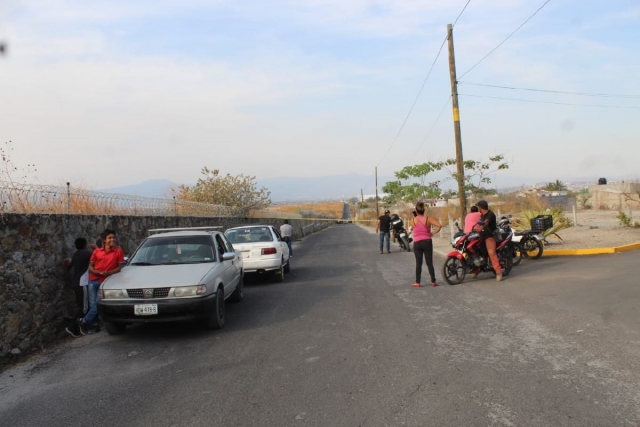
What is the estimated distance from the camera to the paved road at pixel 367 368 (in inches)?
179

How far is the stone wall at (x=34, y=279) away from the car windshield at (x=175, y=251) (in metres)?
1.27

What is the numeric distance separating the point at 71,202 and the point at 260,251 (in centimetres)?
468

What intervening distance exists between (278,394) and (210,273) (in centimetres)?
356

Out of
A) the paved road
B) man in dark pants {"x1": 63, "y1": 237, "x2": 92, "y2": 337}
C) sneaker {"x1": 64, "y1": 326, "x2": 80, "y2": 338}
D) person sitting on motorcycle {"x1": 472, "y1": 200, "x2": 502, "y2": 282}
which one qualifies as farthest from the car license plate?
person sitting on motorcycle {"x1": 472, "y1": 200, "x2": 502, "y2": 282}

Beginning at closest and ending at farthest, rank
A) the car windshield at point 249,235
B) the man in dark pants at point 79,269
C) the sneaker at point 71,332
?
the sneaker at point 71,332 < the man in dark pants at point 79,269 < the car windshield at point 249,235

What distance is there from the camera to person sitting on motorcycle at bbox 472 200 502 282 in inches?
454

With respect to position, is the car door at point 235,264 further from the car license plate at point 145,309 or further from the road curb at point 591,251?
the road curb at point 591,251

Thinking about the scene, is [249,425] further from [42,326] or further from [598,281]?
[598,281]

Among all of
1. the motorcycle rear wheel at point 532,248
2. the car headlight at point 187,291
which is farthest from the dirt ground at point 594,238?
the car headlight at point 187,291

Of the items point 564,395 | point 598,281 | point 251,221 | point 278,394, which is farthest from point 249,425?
point 251,221

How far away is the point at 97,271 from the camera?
28.1 feet

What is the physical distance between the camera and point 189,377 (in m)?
5.82

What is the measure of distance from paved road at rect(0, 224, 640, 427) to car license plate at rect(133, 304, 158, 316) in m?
0.44

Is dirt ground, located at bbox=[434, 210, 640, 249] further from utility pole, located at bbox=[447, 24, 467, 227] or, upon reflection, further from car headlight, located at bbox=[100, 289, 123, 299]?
car headlight, located at bbox=[100, 289, 123, 299]
